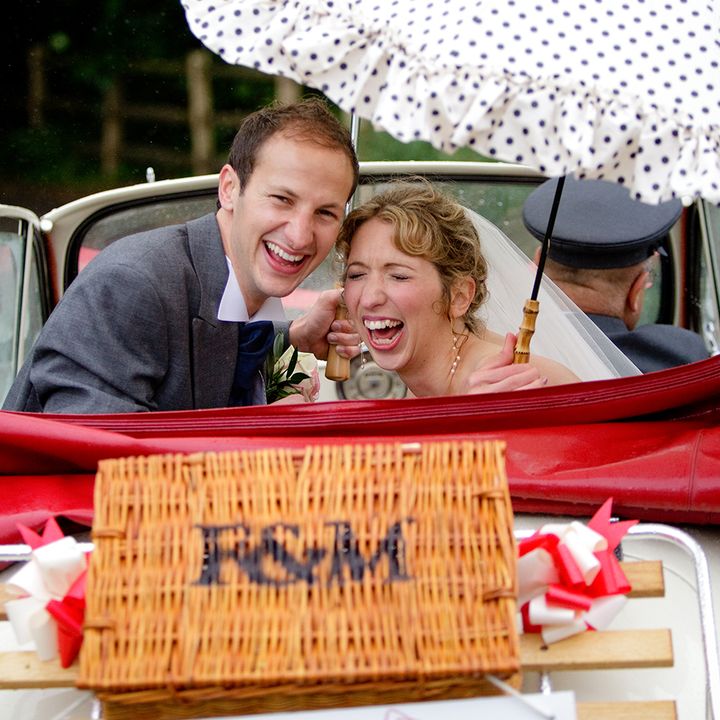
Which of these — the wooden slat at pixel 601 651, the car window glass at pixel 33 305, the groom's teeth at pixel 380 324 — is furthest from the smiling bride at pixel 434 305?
the wooden slat at pixel 601 651

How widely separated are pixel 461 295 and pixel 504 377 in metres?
0.47

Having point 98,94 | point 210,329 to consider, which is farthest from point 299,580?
point 98,94

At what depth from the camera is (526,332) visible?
2838 mm

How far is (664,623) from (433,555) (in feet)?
2.03

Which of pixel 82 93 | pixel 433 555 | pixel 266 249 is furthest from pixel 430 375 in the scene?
pixel 82 93

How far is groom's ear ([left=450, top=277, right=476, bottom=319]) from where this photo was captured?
324 cm

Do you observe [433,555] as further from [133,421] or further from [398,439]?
[133,421]

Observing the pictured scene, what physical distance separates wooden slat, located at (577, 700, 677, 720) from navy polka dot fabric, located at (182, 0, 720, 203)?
0.83 m

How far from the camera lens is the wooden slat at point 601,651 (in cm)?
168

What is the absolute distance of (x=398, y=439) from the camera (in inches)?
85.1

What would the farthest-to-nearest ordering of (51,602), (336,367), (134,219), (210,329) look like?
(134,219) < (336,367) < (210,329) < (51,602)

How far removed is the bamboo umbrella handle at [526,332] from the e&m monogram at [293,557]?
50.5 inches

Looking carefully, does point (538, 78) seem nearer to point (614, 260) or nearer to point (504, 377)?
point (504, 377)

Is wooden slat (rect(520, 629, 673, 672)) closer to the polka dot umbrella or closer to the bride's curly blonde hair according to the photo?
the polka dot umbrella
